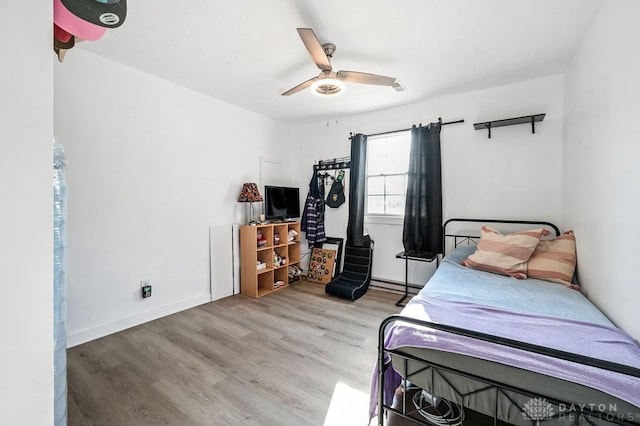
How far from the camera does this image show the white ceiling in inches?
72.9

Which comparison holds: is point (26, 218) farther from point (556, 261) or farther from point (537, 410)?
point (556, 261)

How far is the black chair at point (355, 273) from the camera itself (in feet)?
11.5

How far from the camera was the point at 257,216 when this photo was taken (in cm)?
403

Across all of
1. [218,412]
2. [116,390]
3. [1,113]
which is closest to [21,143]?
[1,113]

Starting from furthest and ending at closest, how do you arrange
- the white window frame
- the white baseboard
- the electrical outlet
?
the white window frame < the electrical outlet < the white baseboard

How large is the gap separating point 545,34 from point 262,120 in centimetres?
335

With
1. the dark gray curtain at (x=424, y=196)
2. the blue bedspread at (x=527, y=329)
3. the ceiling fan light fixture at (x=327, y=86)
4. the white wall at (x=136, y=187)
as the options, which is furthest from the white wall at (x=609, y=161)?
the white wall at (x=136, y=187)

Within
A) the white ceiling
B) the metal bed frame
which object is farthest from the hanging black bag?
the metal bed frame

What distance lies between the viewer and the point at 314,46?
1892 millimetres

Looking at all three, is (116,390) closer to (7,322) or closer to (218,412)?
(218,412)

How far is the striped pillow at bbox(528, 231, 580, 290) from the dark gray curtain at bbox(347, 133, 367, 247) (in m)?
2.01

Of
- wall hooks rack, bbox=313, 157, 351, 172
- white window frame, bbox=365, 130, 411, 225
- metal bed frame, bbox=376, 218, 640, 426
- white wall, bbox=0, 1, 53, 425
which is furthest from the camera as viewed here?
wall hooks rack, bbox=313, 157, 351, 172

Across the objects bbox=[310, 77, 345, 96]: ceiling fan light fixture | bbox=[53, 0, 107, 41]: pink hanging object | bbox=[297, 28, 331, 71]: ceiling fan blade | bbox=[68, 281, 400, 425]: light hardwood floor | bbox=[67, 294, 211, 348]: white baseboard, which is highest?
bbox=[297, 28, 331, 71]: ceiling fan blade

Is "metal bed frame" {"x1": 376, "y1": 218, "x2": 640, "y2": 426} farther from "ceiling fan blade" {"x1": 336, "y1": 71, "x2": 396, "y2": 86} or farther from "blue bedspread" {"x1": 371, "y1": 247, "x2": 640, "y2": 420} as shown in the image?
"ceiling fan blade" {"x1": 336, "y1": 71, "x2": 396, "y2": 86}
